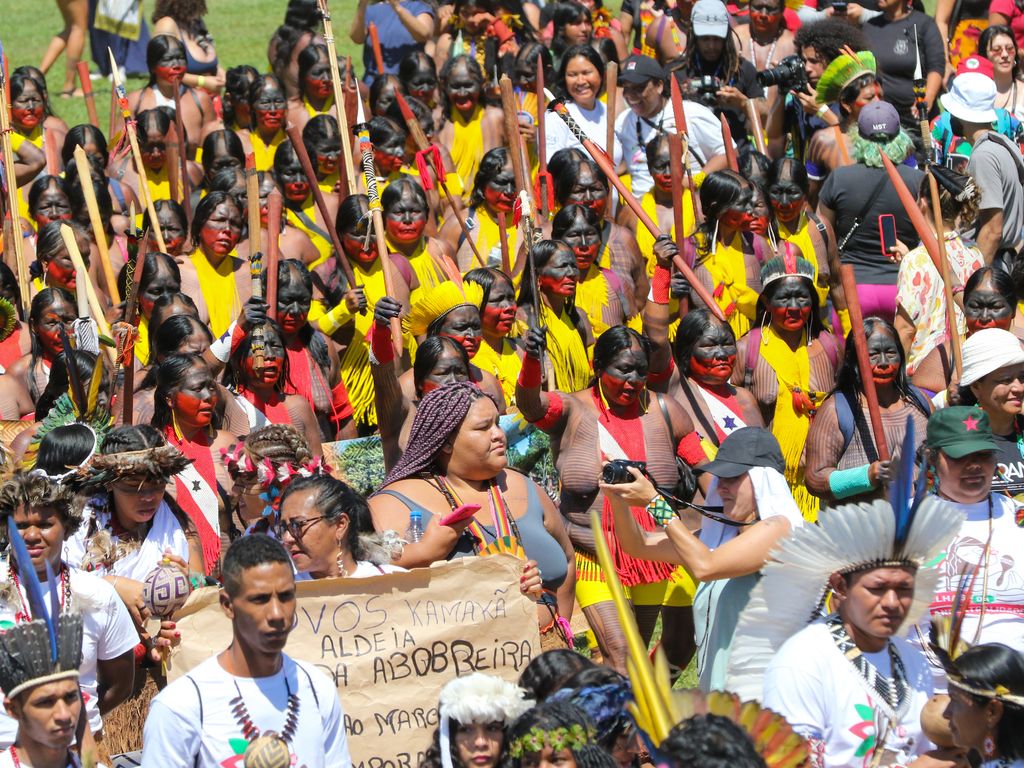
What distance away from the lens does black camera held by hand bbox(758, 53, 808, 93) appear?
39.2 ft

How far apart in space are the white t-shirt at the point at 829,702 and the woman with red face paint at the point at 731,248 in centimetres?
497

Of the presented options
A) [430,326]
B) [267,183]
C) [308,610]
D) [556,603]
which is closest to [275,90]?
[267,183]

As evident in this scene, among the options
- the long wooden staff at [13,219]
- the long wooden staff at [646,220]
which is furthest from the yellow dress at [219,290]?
the long wooden staff at [646,220]

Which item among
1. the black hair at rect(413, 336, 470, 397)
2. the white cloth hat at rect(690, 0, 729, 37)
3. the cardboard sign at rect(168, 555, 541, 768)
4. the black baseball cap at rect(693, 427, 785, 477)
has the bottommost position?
the cardboard sign at rect(168, 555, 541, 768)

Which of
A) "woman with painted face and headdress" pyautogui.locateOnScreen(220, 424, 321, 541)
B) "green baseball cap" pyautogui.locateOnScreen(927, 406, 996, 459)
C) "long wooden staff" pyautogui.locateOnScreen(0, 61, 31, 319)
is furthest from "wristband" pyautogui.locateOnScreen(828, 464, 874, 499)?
"long wooden staff" pyautogui.locateOnScreen(0, 61, 31, 319)

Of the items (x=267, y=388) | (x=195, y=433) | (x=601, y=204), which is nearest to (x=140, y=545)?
(x=195, y=433)

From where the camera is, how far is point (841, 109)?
10.9m

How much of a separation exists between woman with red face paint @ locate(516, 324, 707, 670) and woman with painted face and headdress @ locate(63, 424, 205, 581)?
6.00ft

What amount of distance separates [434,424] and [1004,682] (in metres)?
2.47

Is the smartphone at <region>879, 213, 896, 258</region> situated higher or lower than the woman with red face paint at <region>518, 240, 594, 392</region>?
higher

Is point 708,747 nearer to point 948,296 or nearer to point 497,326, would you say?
point 948,296

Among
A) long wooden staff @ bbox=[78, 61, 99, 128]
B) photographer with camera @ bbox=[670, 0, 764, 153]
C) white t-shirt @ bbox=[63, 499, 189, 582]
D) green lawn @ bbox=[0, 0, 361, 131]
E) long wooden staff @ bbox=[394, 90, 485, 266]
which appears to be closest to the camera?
white t-shirt @ bbox=[63, 499, 189, 582]

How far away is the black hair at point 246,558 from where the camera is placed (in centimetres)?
448

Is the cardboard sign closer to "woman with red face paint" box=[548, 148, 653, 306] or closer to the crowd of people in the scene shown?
the crowd of people
